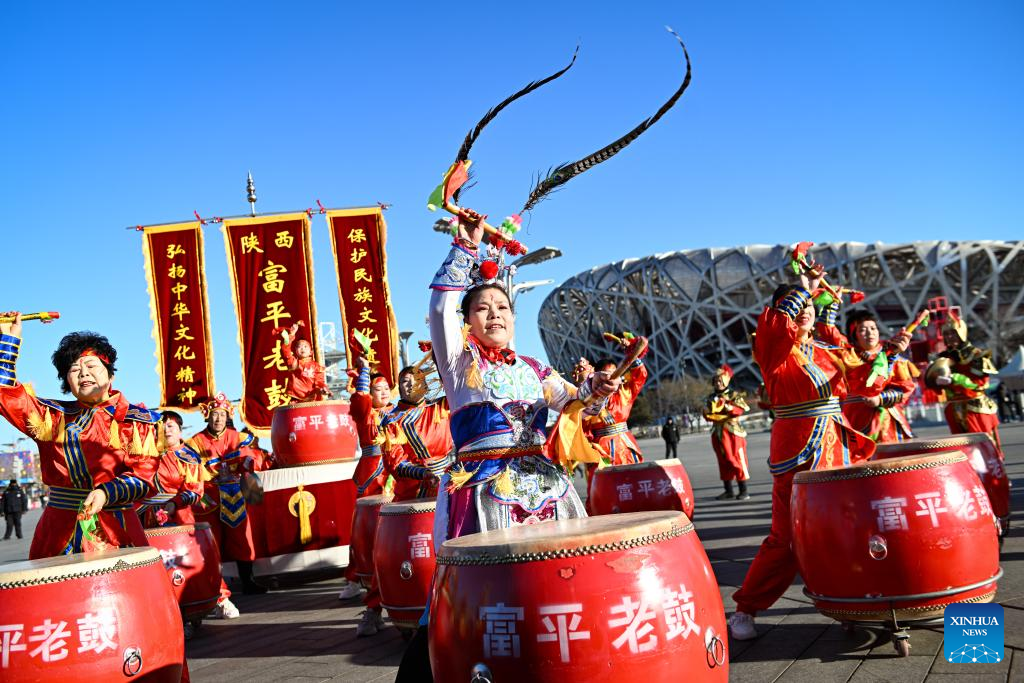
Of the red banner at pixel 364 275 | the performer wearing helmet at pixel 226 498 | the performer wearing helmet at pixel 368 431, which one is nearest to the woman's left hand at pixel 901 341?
the performer wearing helmet at pixel 368 431

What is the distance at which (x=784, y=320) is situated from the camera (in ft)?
14.1

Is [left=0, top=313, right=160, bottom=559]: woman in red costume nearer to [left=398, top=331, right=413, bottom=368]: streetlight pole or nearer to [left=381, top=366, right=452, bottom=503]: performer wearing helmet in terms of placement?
[left=381, top=366, right=452, bottom=503]: performer wearing helmet

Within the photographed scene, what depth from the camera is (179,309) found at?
11.7 metres

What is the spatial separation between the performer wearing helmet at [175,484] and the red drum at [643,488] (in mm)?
3347

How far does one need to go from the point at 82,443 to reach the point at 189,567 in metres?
2.36

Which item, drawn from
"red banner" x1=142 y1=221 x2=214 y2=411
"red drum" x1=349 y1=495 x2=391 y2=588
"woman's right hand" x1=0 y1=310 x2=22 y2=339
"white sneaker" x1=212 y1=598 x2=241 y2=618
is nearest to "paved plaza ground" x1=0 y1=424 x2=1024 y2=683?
"white sneaker" x1=212 y1=598 x2=241 y2=618

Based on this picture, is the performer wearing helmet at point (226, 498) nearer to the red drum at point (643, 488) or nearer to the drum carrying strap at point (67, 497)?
the red drum at point (643, 488)

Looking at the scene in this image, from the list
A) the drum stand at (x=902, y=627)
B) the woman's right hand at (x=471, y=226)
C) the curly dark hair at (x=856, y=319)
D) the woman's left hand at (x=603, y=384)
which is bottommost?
the drum stand at (x=902, y=627)

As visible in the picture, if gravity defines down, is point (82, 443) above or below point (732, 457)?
above

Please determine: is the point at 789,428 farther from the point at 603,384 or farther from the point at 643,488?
the point at 643,488

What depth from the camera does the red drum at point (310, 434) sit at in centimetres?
836

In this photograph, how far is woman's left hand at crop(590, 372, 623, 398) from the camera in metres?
2.91

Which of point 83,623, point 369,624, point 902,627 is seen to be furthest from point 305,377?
point 902,627

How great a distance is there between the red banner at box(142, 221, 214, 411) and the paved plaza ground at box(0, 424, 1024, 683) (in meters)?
4.71
